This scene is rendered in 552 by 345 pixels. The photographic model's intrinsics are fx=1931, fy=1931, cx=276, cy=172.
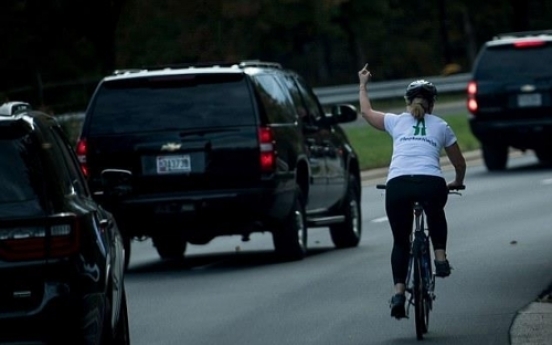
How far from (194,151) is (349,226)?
9.92ft

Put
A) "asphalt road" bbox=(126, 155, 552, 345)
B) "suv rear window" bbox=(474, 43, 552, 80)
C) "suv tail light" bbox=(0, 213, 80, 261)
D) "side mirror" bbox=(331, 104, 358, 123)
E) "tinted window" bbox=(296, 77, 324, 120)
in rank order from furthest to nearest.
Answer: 1. "suv rear window" bbox=(474, 43, 552, 80)
2. "tinted window" bbox=(296, 77, 324, 120)
3. "side mirror" bbox=(331, 104, 358, 123)
4. "asphalt road" bbox=(126, 155, 552, 345)
5. "suv tail light" bbox=(0, 213, 80, 261)

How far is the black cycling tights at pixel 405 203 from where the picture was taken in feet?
39.5

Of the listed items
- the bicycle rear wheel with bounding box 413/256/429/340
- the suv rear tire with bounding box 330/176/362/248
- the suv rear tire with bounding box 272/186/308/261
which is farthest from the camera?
the suv rear tire with bounding box 330/176/362/248

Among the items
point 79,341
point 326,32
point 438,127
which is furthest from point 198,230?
point 326,32

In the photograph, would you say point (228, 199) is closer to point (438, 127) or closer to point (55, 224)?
point (438, 127)

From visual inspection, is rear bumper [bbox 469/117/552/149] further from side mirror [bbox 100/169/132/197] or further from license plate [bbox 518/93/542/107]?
side mirror [bbox 100/169/132/197]

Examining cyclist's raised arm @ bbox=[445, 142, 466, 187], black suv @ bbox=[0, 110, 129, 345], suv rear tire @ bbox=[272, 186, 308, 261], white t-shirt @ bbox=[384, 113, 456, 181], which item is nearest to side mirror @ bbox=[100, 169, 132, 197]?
black suv @ bbox=[0, 110, 129, 345]

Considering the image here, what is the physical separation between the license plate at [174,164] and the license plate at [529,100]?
13062mm

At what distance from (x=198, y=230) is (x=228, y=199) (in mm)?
455

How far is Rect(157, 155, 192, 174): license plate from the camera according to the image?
17.0 m

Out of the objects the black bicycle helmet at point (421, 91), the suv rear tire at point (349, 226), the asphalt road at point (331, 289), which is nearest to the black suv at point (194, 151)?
the asphalt road at point (331, 289)

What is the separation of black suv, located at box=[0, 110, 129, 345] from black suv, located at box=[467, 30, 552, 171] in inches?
796

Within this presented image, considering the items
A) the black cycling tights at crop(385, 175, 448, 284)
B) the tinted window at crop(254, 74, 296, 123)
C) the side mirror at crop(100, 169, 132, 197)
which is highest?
the side mirror at crop(100, 169, 132, 197)

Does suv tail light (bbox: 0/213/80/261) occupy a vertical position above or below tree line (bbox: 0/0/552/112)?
above
